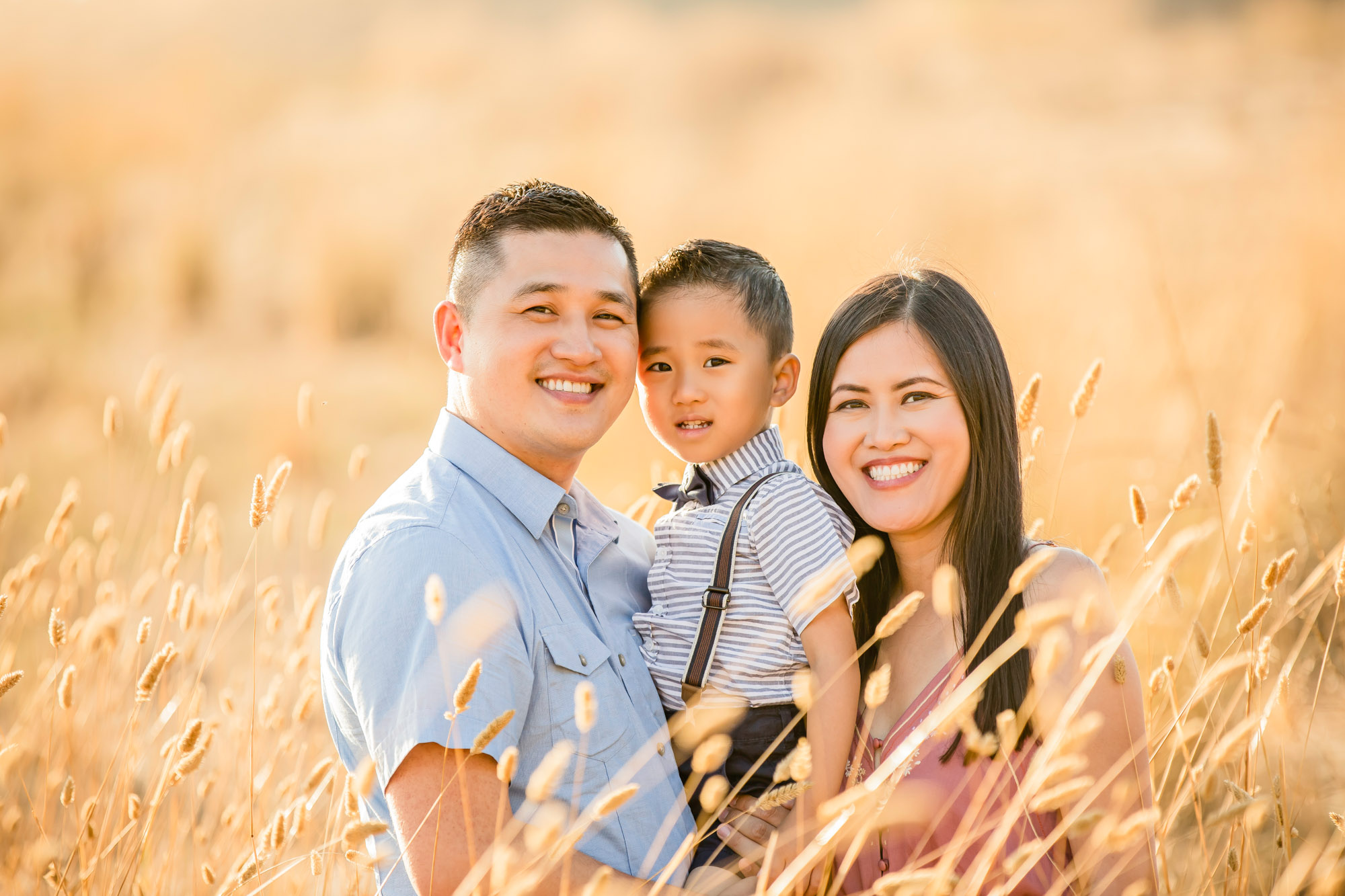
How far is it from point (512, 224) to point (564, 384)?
447 mm

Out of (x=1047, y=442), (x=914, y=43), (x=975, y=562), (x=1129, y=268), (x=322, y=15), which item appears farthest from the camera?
(x=322, y=15)

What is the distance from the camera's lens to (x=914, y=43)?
592 inches

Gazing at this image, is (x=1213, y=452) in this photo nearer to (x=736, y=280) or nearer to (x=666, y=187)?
(x=736, y=280)

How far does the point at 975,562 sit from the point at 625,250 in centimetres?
126

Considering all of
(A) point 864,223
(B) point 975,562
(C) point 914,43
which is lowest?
(B) point 975,562

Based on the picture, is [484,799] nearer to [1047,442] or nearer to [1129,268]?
[1047,442]

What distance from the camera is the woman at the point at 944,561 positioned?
86.7 inches

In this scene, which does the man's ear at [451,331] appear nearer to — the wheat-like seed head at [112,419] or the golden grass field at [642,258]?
the golden grass field at [642,258]

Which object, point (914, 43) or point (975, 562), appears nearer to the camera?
point (975, 562)

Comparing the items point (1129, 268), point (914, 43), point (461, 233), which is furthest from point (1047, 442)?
point (914, 43)

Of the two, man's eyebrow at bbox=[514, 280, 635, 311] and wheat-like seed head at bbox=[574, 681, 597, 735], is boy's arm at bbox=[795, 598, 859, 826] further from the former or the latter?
man's eyebrow at bbox=[514, 280, 635, 311]

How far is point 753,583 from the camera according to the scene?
2.46m

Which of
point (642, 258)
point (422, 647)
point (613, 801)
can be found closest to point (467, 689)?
point (613, 801)

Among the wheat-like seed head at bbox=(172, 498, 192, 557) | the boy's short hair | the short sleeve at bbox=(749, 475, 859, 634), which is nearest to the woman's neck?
the short sleeve at bbox=(749, 475, 859, 634)
